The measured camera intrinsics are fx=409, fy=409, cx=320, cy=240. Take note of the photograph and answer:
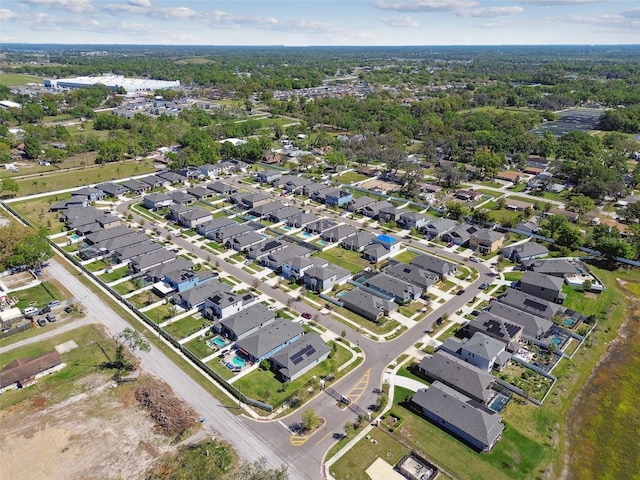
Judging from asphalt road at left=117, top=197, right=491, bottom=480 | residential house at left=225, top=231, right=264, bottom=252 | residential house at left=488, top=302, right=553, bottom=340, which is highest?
residential house at left=225, top=231, right=264, bottom=252

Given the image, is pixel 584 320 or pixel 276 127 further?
pixel 276 127

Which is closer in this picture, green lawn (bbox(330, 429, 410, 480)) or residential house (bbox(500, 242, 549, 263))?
green lawn (bbox(330, 429, 410, 480))

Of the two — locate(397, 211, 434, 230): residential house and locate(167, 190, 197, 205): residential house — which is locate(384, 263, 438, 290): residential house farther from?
locate(167, 190, 197, 205): residential house

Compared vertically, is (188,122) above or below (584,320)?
above

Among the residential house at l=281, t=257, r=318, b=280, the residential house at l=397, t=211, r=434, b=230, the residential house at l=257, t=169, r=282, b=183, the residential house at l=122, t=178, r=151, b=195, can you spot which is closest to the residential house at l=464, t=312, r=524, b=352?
the residential house at l=281, t=257, r=318, b=280

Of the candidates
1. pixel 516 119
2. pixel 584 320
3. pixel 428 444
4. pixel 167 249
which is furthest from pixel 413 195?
pixel 516 119

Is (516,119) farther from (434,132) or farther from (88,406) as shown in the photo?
(88,406)

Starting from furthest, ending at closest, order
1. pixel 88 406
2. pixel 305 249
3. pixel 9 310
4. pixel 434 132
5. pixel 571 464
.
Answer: pixel 434 132
pixel 305 249
pixel 9 310
pixel 88 406
pixel 571 464
